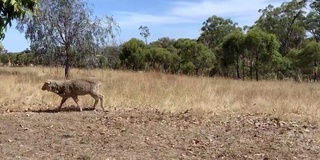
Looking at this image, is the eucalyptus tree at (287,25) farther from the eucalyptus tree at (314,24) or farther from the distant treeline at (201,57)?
the distant treeline at (201,57)

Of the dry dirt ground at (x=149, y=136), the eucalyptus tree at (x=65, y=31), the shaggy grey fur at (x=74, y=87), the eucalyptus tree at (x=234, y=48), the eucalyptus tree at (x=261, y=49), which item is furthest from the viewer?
the eucalyptus tree at (x=234, y=48)

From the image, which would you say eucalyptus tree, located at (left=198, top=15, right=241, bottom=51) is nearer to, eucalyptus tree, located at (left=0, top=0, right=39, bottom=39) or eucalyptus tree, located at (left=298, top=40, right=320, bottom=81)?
eucalyptus tree, located at (left=298, top=40, right=320, bottom=81)

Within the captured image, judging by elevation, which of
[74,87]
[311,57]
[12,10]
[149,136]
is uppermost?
[12,10]

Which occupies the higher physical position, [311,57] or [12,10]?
[12,10]

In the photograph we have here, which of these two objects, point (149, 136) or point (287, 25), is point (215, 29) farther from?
point (149, 136)

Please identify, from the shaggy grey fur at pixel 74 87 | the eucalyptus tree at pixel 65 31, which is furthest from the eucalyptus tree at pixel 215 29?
the shaggy grey fur at pixel 74 87

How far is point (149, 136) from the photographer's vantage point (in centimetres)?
668

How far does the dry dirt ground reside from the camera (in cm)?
588

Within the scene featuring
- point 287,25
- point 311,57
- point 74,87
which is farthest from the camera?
point 287,25

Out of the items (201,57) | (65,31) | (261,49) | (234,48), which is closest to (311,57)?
(261,49)

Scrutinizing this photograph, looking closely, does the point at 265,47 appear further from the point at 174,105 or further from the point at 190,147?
the point at 190,147

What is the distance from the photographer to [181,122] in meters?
7.73

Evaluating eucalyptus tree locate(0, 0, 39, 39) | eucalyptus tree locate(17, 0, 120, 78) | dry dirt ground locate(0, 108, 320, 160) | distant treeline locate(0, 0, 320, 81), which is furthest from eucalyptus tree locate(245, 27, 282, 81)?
eucalyptus tree locate(0, 0, 39, 39)

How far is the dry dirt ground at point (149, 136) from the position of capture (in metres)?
5.88
